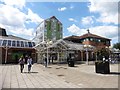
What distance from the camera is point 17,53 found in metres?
40.7

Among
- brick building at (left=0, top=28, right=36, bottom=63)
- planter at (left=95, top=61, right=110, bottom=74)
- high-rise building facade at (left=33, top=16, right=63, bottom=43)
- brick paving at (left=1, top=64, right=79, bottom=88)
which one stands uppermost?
high-rise building facade at (left=33, top=16, right=63, bottom=43)

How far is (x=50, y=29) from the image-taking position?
67062 mm

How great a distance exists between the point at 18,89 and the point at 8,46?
30.0 m

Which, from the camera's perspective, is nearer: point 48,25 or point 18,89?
point 18,89

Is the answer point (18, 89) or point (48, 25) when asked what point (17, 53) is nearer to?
point (48, 25)

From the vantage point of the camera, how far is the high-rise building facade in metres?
65.2

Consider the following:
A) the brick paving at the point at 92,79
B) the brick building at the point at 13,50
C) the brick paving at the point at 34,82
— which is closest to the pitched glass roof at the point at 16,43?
the brick building at the point at 13,50

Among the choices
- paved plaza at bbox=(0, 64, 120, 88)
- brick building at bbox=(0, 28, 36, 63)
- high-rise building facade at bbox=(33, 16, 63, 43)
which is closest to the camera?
paved plaza at bbox=(0, 64, 120, 88)

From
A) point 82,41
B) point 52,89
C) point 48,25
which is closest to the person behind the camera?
point 52,89

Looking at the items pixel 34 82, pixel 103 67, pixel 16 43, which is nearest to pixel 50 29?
pixel 16 43

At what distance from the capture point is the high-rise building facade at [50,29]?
65194 mm

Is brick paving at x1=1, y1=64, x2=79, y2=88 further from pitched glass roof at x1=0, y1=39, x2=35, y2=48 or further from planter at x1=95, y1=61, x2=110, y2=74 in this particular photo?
pitched glass roof at x1=0, y1=39, x2=35, y2=48

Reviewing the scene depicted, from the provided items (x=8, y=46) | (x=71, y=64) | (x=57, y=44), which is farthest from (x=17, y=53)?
(x=71, y=64)

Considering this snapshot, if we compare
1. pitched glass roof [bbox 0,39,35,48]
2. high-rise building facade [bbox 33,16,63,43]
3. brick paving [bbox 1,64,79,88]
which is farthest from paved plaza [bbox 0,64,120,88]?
high-rise building facade [bbox 33,16,63,43]
